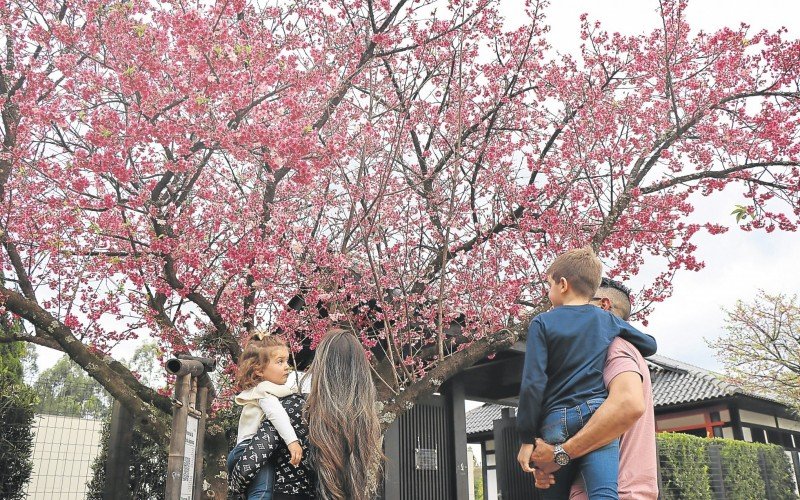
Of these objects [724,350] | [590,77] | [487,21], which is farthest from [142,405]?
[724,350]

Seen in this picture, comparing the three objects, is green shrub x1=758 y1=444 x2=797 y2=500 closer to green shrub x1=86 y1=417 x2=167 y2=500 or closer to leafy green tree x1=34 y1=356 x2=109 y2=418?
green shrub x1=86 y1=417 x2=167 y2=500

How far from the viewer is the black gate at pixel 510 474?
832cm

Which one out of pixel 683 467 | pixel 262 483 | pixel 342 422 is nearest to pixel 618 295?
pixel 342 422

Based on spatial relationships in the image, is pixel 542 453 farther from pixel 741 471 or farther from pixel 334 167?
pixel 741 471

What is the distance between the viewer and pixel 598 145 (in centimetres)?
678

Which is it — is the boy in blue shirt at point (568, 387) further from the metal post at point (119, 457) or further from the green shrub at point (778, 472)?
the green shrub at point (778, 472)

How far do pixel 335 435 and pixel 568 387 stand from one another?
81cm

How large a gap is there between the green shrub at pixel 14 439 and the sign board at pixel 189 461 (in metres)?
5.15

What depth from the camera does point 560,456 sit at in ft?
5.82

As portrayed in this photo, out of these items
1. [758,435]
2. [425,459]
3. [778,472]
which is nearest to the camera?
[425,459]

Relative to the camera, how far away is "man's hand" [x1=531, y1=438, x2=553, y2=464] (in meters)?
1.80

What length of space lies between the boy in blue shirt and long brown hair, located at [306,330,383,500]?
0.56 meters

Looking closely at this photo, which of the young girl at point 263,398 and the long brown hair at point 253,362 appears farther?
the long brown hair at point 253,362

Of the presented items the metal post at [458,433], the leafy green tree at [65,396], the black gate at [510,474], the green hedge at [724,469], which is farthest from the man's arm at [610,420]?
the leafy green tree at [65,396]
